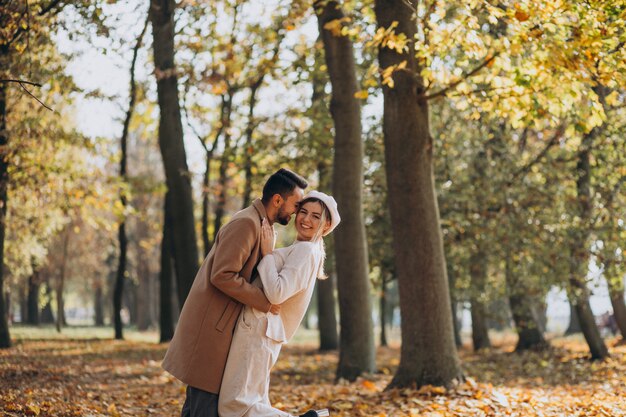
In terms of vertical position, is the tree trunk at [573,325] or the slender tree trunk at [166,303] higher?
the slender tree trunk at [166,303]

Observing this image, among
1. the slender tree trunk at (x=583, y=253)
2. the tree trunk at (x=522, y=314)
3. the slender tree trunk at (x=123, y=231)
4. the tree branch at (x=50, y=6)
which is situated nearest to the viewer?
the tree branch at (x=50, y=6)

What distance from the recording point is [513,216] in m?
15.6

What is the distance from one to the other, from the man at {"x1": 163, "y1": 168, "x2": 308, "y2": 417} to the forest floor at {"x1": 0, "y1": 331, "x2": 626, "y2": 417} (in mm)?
2505

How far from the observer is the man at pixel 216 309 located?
511 cm

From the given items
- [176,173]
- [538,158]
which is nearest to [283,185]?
[176,173]

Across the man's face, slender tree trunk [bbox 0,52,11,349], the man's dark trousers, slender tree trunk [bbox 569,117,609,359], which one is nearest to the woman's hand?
the man's face

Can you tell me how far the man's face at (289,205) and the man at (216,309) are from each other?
0.16 m

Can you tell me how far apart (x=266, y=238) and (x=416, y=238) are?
448 cm

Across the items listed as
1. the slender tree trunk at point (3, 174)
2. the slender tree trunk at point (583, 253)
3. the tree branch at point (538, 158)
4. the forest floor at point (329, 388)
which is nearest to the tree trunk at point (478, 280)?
the forest floor at point (329, 388)

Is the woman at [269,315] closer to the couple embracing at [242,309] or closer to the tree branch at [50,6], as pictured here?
the couple embracing at [242,309]

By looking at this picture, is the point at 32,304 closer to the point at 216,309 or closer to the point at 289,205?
the point at 216,309

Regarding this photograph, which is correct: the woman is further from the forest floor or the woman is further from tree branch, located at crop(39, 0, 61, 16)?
tree branch, located at crop(39, 0, 61, 16)

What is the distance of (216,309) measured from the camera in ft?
17.2

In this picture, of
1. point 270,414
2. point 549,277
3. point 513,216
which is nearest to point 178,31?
point 513,216
